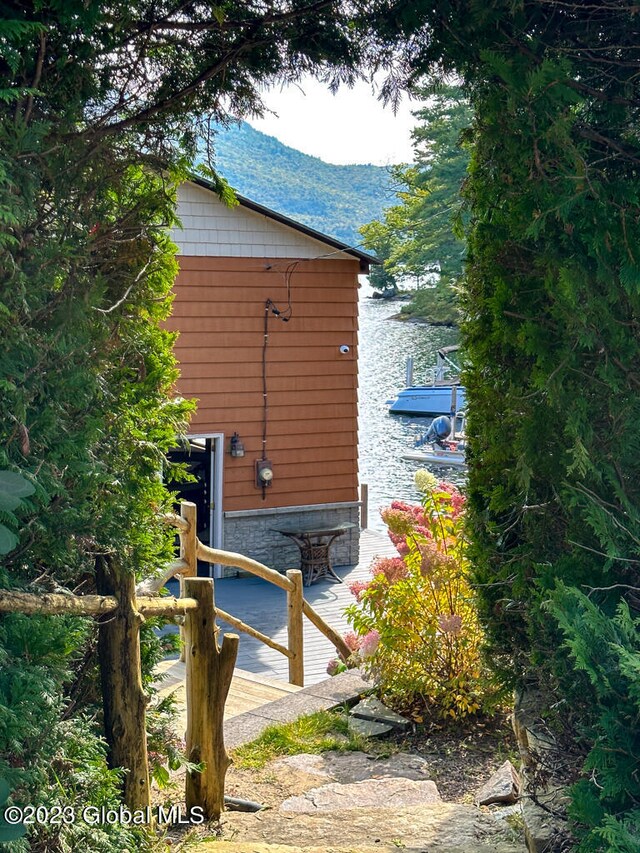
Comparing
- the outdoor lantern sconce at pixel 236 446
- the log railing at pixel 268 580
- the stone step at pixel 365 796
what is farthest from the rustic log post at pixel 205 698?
the outdoor lantern sconce at pixel 236 446

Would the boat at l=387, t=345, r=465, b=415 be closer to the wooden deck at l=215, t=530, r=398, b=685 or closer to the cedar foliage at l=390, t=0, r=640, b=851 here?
the wooden deck at l=215, t=530, r=398, b=685

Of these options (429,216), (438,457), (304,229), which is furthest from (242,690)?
(429,216)

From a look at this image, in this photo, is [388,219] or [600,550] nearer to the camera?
[600,550]

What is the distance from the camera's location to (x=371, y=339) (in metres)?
42.5

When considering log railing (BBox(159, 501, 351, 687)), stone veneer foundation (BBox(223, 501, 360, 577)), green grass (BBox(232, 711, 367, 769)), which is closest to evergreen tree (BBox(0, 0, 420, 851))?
green grass (BBox(232, 711, 367, 769))

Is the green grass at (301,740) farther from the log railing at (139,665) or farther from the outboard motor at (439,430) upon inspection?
the outboard motor at (439,430)

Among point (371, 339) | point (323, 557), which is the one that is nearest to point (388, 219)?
point (371, 339)

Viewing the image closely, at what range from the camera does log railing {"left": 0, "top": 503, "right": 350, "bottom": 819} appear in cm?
292

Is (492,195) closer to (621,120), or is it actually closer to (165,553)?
(621,120)

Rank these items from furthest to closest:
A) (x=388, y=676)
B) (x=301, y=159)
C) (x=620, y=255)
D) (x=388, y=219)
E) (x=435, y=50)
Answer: (x=301, y=159)
(x=388, y=219)
(x=388, y=676)
(x=435, y=50)
(x=620, y=255)

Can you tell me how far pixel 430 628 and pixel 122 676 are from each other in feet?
8.70

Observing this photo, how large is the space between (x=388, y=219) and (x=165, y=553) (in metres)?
26.8

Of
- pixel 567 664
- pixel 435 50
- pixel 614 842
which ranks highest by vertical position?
pixel 435 50

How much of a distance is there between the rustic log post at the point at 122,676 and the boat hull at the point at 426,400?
2597 centimetres
